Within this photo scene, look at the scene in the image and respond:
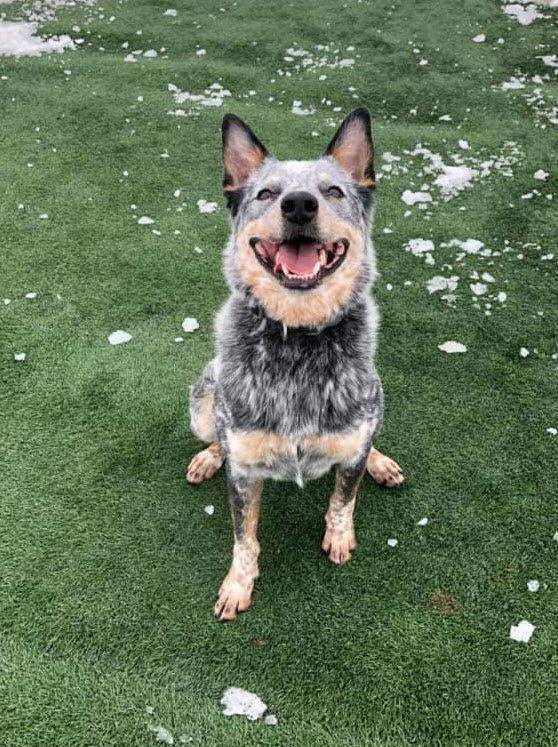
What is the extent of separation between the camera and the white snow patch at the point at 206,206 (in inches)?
215

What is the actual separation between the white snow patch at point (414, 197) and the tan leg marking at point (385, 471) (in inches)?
120

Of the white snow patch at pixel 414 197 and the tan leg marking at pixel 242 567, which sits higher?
the white snow patch at pixel 414 197

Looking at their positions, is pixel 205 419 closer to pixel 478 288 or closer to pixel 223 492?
pixel 223 492

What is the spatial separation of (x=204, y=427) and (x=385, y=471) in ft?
3.46

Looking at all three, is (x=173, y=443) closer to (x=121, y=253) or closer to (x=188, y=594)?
(x=188, y=594)

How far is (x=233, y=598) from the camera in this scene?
2.85m

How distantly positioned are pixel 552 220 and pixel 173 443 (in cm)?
392

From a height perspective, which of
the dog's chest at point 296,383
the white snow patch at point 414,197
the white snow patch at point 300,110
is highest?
the dog's chest at point 296,383

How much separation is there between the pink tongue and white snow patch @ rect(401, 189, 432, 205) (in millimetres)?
3469

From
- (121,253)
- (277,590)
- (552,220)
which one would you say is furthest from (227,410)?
(552,220)

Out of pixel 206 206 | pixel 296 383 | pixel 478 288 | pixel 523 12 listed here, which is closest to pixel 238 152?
pixel 296 383

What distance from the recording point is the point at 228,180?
2.84 m

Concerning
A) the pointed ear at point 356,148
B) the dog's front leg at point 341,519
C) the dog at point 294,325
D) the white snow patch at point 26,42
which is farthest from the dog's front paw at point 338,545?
the white snow patch at point 26,42

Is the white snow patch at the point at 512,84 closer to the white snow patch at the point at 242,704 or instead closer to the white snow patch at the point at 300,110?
the white snow patch at the point at 300,110
